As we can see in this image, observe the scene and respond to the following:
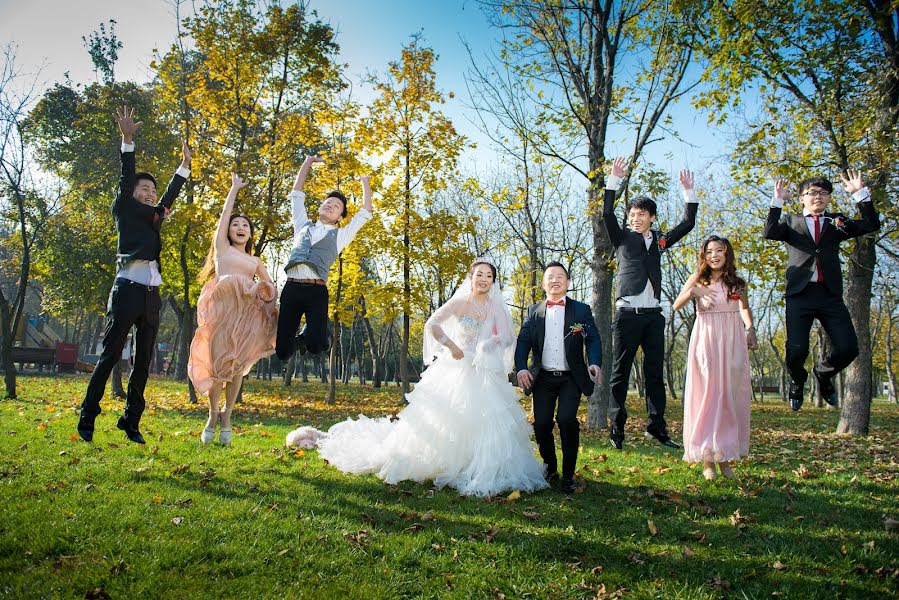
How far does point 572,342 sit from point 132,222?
5134mm

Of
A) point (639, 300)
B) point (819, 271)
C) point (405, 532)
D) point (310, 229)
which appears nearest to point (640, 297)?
point (639, 300)

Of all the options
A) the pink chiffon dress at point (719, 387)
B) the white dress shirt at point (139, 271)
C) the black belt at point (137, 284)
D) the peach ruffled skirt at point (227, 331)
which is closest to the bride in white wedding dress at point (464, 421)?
the peach ruffled skirt at point (227, 331)

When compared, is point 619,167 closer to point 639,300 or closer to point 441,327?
point 639,300

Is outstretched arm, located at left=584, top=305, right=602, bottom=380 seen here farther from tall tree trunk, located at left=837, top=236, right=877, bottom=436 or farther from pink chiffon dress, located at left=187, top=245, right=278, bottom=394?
tall tree trunk, located at left=837, top=236, right=877, bottom=436

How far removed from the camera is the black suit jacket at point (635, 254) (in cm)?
620

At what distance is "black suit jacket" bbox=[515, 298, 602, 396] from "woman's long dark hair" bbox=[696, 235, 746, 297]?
4.93 feet

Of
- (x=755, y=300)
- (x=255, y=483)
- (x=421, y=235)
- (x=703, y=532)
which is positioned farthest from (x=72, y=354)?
(x=755, y=300)

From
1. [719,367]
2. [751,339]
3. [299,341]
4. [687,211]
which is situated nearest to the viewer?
[751,339]

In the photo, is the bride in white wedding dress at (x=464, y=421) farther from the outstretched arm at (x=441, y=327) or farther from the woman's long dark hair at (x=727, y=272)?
the woman's long dark hair at (x=727, y=272)

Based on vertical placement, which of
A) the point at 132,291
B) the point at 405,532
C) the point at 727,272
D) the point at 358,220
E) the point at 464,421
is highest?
the point at 358,220

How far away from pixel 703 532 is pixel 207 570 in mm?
3652

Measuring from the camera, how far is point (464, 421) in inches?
216

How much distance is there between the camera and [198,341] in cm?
645

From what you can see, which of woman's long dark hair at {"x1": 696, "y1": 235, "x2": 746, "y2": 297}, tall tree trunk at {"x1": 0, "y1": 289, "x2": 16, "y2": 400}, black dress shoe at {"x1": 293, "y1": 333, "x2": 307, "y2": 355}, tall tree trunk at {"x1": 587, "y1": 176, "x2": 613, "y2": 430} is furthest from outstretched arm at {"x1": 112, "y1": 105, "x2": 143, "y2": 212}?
tall tree trunk at {"x1": 0, "y1": 289, "x2": 16, "y2": 400}
